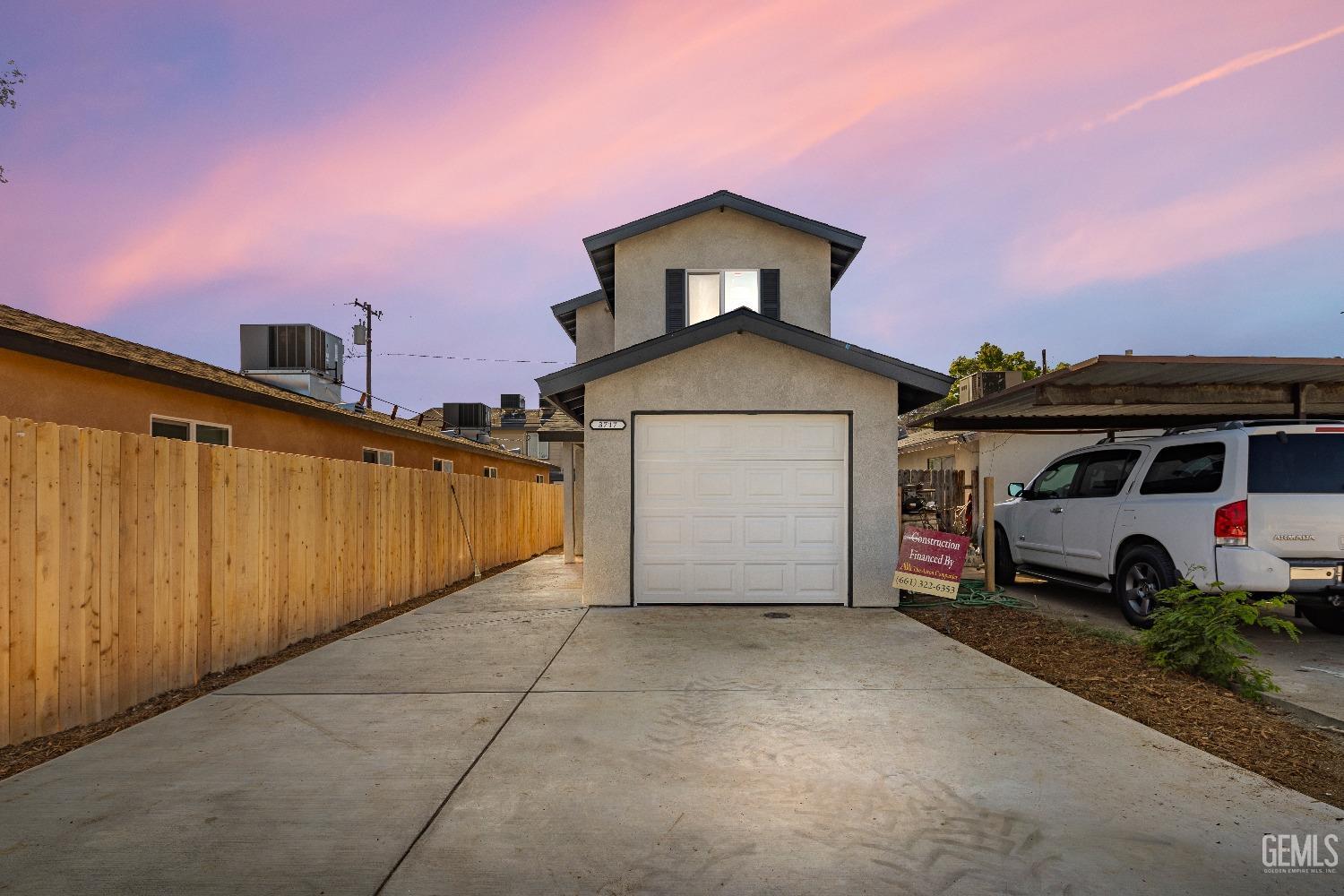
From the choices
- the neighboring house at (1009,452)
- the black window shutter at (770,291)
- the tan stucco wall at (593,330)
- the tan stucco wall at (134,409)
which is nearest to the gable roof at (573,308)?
the tan stucco wall at (593,330)

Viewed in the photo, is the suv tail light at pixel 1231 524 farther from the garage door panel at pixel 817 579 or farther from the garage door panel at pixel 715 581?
the garage door panel at pixel 715 581

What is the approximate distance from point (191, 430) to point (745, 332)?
7.82 metres

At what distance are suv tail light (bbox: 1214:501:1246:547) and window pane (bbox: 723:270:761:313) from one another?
26.0 feet

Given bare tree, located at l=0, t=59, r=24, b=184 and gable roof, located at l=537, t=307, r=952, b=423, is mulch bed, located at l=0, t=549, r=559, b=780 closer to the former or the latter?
gable roof, located at l=537, t=307, r=952, b=423

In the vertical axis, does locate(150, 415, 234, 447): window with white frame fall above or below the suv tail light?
above

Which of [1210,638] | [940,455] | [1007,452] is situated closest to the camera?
[1210,638]

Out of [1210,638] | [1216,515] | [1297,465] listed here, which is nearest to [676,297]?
[1216,515]

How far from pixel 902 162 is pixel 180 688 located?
15.0 meters

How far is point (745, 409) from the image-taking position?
9.19 m

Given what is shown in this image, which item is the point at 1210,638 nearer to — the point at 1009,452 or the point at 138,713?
the point at 138,713

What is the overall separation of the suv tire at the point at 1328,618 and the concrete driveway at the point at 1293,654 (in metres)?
0.08

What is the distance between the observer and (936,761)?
4.01 metres

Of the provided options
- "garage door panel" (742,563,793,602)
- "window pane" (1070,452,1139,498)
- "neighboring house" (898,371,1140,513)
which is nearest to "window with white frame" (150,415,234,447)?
"garage door panel" (742,563,793,602)

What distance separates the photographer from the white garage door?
9.20 m
